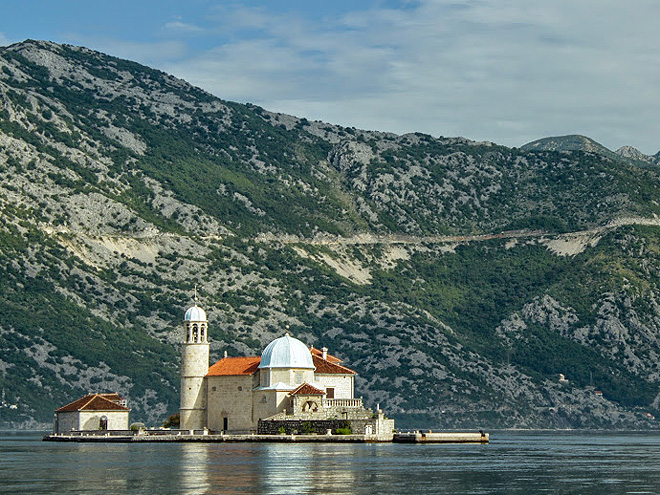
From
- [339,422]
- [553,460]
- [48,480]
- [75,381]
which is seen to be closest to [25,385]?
[75,381]

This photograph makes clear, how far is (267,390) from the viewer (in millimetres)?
131250

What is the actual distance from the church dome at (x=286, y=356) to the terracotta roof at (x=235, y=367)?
224cm

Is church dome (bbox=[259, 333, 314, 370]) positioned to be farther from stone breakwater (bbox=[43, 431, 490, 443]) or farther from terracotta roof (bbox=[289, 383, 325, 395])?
stone breakwater (bbox=[43, 431, 490, 443])

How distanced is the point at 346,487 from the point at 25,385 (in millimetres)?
116784

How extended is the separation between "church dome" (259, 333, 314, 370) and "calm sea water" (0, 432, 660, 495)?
8507 mm

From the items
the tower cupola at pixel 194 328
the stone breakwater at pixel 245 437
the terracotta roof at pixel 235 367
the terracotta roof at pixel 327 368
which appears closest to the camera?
the stone breakwater at pixel 245 437

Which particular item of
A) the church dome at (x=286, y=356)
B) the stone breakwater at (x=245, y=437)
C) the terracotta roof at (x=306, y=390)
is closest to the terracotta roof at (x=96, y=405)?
the stone breakwater at (x=245, y=437)

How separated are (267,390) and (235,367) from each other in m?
5.87

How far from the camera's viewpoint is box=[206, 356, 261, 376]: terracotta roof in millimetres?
134500

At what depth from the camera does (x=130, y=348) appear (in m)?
197

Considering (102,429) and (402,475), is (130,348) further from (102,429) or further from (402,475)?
(402,475)

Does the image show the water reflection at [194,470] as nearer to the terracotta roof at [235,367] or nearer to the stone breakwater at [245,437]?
the stone breakwater at [245,437]

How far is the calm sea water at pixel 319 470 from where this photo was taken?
3012 inches

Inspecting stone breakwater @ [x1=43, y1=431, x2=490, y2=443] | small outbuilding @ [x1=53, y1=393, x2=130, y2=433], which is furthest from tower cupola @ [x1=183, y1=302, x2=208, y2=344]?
small outbuilding @ [x1=53, y1=393, x2=130, y2=433]
